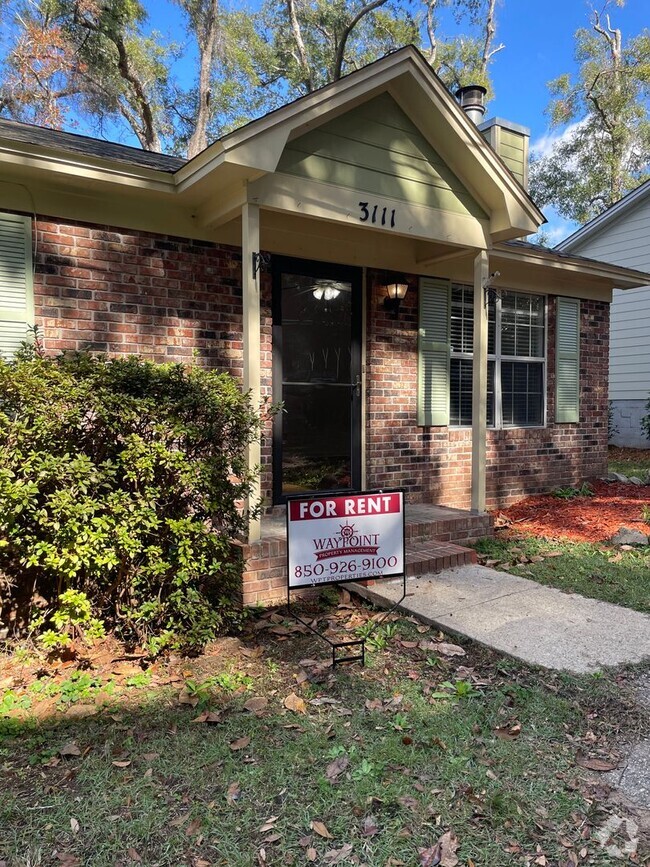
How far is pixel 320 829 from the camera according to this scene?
2.06 m

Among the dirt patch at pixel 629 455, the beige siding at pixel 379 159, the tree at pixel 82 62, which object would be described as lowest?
the dirt patch at pixel 629 455

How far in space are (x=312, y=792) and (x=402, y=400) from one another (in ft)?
15.5

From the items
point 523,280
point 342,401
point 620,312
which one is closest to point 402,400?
point 342,401

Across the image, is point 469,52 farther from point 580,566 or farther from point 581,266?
point 580,566

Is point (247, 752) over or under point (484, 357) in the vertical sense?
under

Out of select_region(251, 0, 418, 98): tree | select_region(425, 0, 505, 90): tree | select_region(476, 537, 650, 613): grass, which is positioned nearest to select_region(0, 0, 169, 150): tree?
select_region(251, 0, 418, 98): tree

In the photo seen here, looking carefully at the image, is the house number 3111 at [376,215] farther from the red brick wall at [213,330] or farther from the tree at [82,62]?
the tree at [82,62]

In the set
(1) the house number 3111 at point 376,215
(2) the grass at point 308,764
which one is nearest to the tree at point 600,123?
(1) the house number 3111 at point 376,215

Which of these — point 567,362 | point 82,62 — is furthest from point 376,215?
point 82,62

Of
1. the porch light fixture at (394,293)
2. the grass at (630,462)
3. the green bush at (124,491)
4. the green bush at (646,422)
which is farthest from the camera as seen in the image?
the green bush at (646,422)

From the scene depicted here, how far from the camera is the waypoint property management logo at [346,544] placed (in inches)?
140

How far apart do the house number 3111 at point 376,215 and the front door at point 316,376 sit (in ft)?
3.46

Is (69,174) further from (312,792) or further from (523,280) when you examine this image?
(523,280)

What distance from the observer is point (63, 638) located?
10.7 feet
